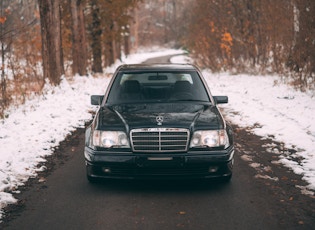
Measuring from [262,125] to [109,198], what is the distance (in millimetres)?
6083

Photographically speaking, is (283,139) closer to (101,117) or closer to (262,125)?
(262,125)

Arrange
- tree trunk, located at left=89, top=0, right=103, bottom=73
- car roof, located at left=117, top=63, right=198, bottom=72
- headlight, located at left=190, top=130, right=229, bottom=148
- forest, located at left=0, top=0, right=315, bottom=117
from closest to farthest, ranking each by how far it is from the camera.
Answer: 1. headlight, located at left=190, top=130, right=229, bottom=148
2. car roof, located at left=117, top=63, right=198, bottom=72
3. forest, located at left=0, top=0, right=315, bottom=117
4. tree trunk, located at left=89, top=0, right=103, bottom=73

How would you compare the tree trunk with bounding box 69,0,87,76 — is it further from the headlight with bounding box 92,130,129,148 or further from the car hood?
the headlight with bounding box 92,130,129,148

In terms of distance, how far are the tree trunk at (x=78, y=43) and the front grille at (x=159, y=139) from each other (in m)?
19.4

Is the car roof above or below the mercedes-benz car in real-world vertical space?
above

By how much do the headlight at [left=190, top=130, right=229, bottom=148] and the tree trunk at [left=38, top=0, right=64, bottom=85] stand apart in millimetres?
12927

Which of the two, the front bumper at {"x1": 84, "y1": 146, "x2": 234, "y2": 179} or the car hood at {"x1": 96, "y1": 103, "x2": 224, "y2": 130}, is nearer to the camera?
the front bumper at {"x1": 84, "y1": 146, "x2": 234, "y2": 179}

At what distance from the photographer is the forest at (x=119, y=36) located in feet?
52.6

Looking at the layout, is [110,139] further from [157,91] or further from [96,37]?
[96,37]

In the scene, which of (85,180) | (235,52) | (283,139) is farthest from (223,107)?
(235,52)

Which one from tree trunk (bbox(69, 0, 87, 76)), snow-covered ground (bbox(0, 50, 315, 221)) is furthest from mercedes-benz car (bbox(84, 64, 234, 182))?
tree trunk (bbox(69, 0, 87, 76))

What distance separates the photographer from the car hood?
18.9ft

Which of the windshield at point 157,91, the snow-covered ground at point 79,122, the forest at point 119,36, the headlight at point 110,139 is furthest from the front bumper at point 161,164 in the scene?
the forest at point 119,36

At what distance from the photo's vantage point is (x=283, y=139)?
9.13 m
